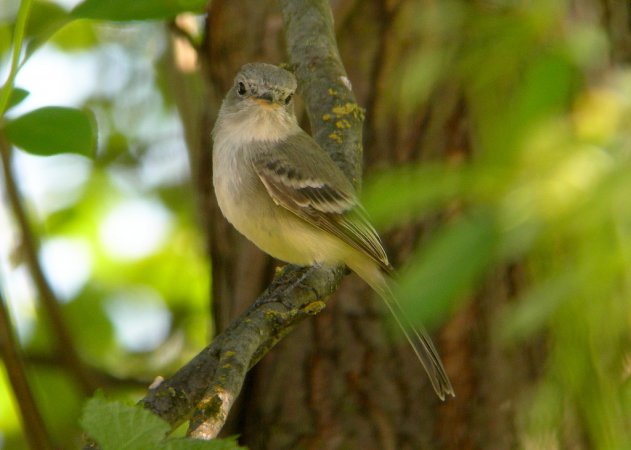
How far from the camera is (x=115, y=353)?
595 centimetres

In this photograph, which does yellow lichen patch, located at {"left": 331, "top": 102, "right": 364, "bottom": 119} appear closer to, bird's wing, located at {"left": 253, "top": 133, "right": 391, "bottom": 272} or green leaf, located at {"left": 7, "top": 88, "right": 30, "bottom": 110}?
bird's wing, located at {"left": 253, "top": 133, "right": 391, "bottom": 272}

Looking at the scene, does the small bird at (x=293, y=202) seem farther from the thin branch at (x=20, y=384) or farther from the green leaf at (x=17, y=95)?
the green leaf at (x=17, y=95)

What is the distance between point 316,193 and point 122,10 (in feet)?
6.11

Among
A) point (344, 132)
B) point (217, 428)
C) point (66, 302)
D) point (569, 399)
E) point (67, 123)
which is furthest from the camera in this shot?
point (66, 302)

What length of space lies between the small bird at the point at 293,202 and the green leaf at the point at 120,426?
2135 mm

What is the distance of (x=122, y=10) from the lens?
2035mm

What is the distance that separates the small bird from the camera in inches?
146

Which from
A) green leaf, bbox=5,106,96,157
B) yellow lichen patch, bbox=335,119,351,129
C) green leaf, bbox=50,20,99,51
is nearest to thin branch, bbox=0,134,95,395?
yellow lichen patch, bbox=335,119,351,129

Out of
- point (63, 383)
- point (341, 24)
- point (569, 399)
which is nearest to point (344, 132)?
point (341, 24)

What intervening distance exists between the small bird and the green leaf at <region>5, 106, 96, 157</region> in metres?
1.50

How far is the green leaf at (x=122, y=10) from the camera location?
1989 mm

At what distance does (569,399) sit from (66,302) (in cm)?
447

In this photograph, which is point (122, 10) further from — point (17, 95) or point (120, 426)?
point (120, 426)

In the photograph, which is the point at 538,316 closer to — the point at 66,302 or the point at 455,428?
the point at 455,428
